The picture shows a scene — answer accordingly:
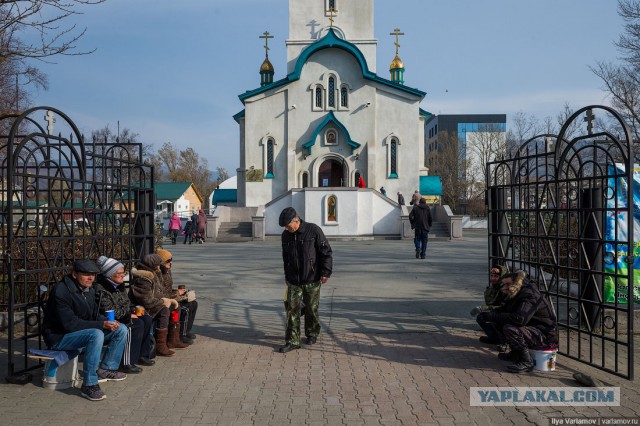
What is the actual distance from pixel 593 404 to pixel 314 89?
3187cm

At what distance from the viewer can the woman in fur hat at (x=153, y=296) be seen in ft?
22.2

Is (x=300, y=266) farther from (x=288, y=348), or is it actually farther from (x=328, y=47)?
(x=328, y=47)

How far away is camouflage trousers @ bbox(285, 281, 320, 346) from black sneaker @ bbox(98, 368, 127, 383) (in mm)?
2047

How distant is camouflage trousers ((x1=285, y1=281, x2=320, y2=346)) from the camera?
7.27 metres

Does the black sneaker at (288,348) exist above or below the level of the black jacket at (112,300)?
below

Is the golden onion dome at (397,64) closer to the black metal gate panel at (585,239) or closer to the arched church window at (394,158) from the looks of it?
the arched church window at (394,158)

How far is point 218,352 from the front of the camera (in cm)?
723

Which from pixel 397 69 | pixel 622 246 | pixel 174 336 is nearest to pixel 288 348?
pixel 174 336

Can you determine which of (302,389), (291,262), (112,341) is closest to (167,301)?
(112,341)

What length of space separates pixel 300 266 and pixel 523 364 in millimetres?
2795

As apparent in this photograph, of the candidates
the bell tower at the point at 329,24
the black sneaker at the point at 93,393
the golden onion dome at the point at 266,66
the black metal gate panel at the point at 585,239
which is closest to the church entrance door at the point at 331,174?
the bell tower at the point at 329,24

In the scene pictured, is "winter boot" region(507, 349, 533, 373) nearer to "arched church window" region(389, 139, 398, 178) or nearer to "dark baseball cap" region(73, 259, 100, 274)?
"dark baseball cap" region(73, 259, 100, 274)

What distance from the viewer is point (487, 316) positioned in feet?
22.1

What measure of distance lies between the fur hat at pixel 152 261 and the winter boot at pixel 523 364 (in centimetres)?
408
